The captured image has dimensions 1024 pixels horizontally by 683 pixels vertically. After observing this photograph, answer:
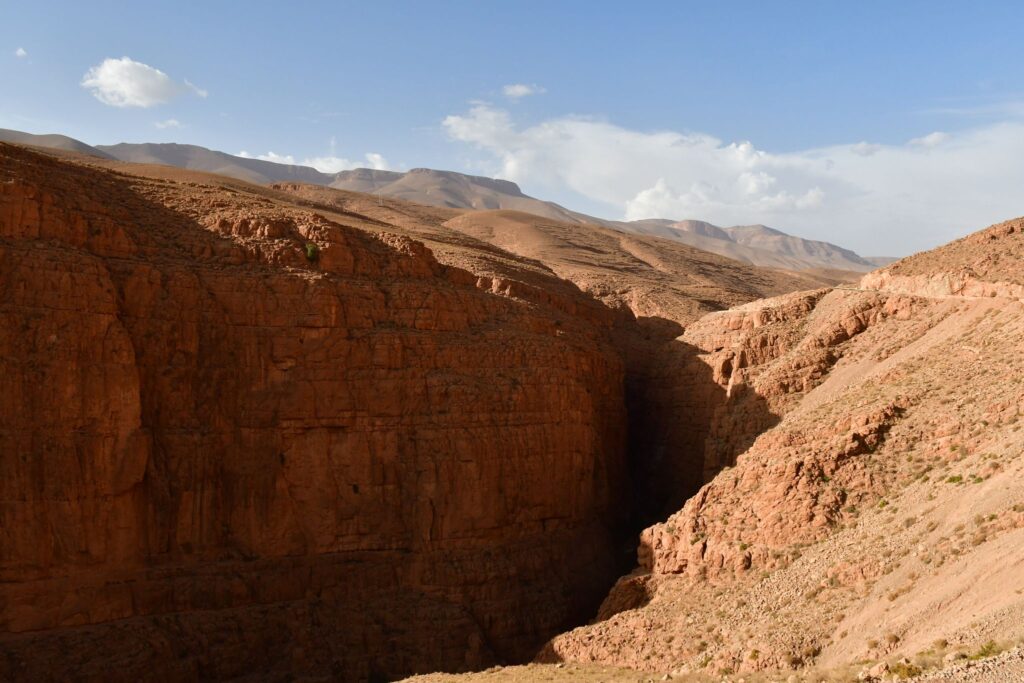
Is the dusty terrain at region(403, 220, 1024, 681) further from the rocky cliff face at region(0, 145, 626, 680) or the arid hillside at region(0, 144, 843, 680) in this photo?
the arid hillside at region(0, 144, 843, 680)

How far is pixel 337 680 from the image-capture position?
3634 cm

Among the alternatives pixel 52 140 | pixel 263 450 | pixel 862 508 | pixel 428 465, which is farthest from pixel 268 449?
pixel 52 140

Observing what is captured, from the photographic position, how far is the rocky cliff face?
33.7m

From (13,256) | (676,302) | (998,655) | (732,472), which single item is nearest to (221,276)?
(13,256)

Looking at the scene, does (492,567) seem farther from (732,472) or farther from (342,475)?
(732,472)

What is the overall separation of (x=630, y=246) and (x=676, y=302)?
48.7m

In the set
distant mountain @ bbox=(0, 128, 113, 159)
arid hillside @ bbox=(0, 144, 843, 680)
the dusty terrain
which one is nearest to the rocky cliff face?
arid hillside @ bbox=(0, 144, 843, 680)

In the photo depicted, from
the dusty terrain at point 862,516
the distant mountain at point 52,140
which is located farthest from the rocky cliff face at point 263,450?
the distant mountain at point 52,140

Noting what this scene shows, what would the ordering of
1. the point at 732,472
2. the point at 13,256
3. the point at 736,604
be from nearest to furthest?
the point at 736,604 → the point at 13,256 → the point at 732,472

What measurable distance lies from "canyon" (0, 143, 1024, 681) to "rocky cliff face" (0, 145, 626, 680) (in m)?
0.10

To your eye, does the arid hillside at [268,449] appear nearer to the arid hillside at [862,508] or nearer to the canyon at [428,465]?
the canyon at [428,465]

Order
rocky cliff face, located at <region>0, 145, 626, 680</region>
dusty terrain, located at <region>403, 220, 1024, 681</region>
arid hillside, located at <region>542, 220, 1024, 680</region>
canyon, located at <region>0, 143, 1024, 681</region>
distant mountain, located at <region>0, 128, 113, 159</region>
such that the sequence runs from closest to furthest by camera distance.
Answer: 1. dusty terrain, located at <region>403, 220, 1024, 681</region>
2. arid hillside, located at <region>542, 220, 1024, 680</region>
3. canyon, located at <region>0, 143, 1024, 681</region>
4. rocky cliff face, located at <region>0, 145, 626, 680</region>
5. distant mountain, located at <region>0, 128, 113, 159</region>

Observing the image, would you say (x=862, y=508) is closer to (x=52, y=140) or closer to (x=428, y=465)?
(x=428, y=465)

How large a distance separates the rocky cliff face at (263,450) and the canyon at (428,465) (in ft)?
0.34
